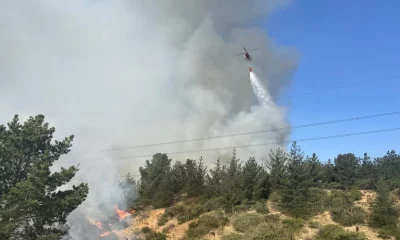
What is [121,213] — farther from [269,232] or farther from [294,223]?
[294,223]

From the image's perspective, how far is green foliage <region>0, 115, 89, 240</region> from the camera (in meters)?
35.1

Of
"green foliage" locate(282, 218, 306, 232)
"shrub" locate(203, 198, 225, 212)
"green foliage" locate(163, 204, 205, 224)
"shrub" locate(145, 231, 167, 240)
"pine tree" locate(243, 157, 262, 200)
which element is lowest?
"shrub" locate(145, 231, 167, 240)

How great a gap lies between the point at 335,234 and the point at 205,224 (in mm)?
19204

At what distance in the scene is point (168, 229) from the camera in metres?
53.6

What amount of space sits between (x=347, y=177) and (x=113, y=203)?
5788 cm

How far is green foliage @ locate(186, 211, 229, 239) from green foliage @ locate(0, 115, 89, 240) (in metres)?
17.1

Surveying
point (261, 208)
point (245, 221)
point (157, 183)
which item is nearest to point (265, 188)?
point (261, 208)

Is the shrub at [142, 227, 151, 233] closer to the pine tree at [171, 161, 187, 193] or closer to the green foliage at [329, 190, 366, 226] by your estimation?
the pine tree at [171, 161, 187, 193]

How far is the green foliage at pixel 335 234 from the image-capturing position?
36862 millimetres

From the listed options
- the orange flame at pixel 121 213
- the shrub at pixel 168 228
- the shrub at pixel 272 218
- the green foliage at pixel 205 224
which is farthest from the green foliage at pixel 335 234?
the orange flame at pixel 121 213

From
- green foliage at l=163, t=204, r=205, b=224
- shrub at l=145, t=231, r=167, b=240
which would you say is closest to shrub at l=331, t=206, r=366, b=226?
green foliage at l=163, t=204, r=205, b=224

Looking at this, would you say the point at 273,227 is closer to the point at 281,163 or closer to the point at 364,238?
the point at 364,238

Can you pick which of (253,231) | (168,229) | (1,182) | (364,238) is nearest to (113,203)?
(168,229)

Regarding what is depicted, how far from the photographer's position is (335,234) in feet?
125
